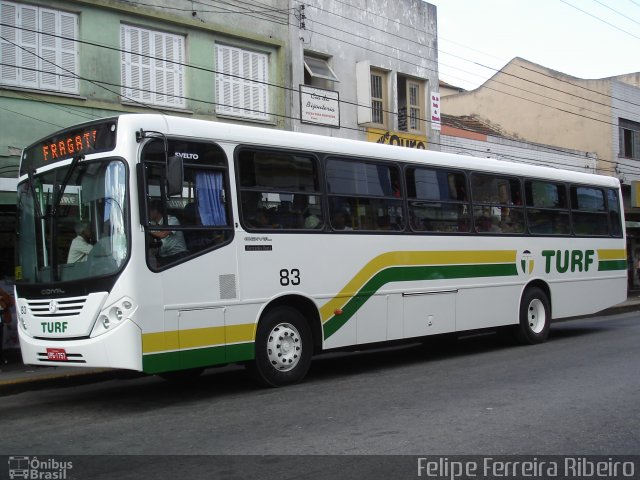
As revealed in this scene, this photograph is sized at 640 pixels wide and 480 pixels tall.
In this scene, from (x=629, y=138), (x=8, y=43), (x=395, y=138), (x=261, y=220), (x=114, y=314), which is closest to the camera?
(x=114, y=314)

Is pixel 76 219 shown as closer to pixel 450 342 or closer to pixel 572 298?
pixel 450 342

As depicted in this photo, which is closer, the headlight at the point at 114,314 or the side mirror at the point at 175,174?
the headlight at the point at 114,314

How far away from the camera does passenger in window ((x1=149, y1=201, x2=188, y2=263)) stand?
7.61 m

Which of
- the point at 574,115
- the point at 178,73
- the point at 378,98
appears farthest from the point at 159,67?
the point at 574,115

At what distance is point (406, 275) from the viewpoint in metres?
10.3

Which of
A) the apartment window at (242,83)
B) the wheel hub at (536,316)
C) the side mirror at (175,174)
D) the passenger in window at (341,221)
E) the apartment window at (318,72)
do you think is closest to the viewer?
the side mirror at (175,174)

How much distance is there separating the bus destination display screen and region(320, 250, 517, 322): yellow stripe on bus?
3379 mm

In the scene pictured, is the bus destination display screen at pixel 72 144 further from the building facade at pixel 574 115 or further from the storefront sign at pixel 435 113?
the building facade at pixel 574 115

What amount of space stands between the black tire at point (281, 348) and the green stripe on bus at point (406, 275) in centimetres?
38

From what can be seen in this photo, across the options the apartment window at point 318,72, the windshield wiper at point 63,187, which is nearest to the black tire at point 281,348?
the windshield wiper at point 63,187

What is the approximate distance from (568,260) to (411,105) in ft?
29.9

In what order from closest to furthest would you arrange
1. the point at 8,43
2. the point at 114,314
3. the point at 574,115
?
the point at 114,314 → the point at 8,43 → the point at 574,115

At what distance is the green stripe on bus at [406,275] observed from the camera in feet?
30.8

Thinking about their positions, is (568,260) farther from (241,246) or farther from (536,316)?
(241,246)
